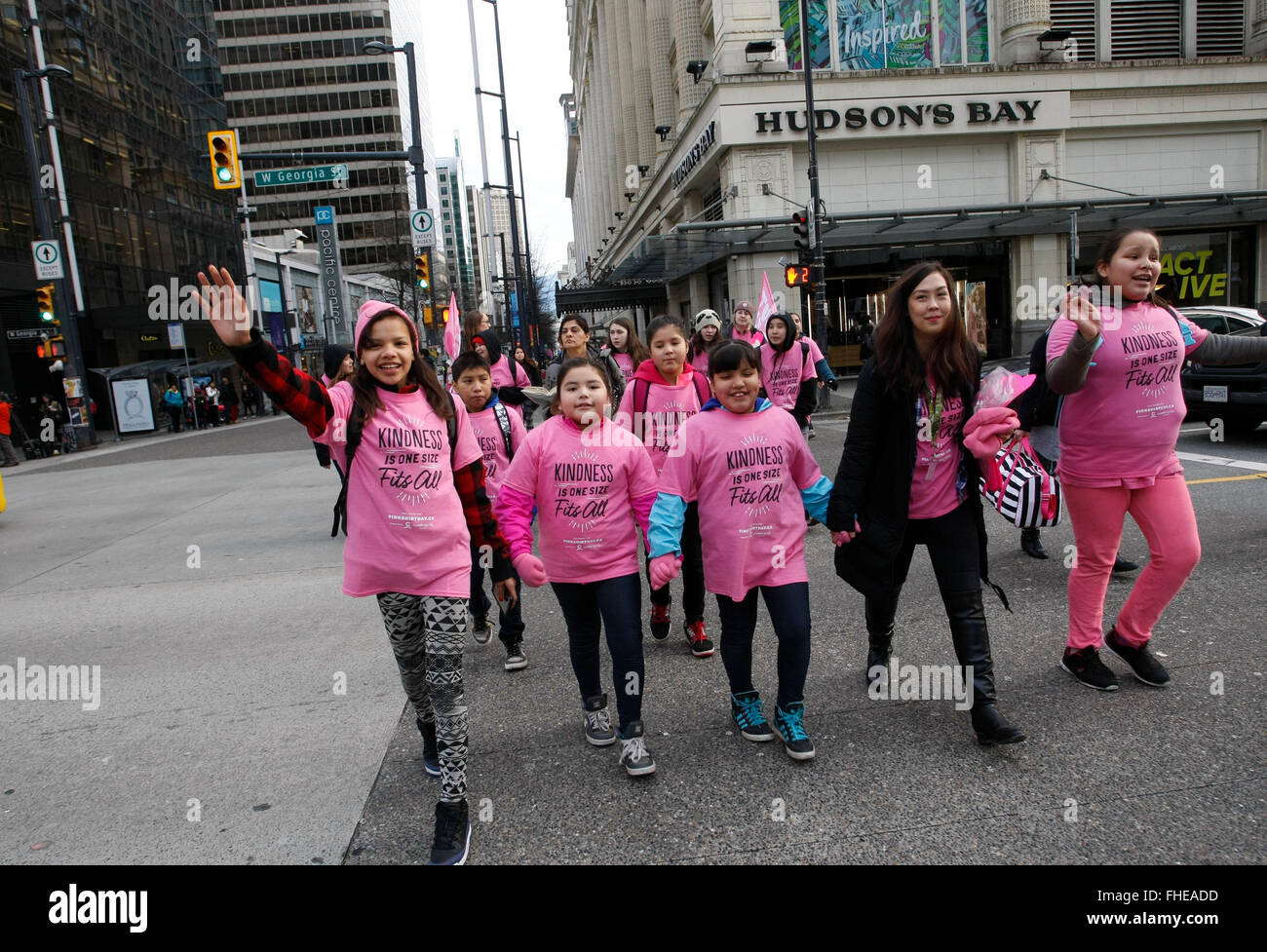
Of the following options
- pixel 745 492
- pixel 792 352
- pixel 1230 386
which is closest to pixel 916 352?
pixel 745 492

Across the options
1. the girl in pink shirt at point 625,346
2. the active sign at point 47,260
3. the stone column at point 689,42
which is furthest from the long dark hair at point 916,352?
the stone column at point 689,42

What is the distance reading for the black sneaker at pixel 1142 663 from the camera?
364 centimetres

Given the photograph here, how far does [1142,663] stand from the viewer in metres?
3.68

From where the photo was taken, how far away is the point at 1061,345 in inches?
140

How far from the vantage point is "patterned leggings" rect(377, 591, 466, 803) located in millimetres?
2818

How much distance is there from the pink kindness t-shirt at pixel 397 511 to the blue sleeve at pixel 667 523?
76cm

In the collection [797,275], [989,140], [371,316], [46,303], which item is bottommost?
[371,316]

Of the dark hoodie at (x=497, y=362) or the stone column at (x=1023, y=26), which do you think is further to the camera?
the stone column at (x=1023, y=26)

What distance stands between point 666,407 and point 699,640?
139cm

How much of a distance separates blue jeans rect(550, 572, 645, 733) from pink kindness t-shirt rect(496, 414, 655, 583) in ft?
0.19

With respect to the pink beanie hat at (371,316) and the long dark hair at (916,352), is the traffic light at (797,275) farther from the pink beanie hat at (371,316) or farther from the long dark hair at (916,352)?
the pink beanie hat at (371,316)

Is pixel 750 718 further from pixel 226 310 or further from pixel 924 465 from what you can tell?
pixel 226 310

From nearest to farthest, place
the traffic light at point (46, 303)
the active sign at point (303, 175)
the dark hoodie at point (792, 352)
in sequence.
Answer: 1. the dark hoodie at point (792, 352)
2. the active sign at point (303, 175)
3. the traffic light at point (46, 303)

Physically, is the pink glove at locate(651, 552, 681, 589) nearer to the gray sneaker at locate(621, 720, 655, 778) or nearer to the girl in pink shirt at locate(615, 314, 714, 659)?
the gray sneaker at locate(621, 720, 655, 778)
